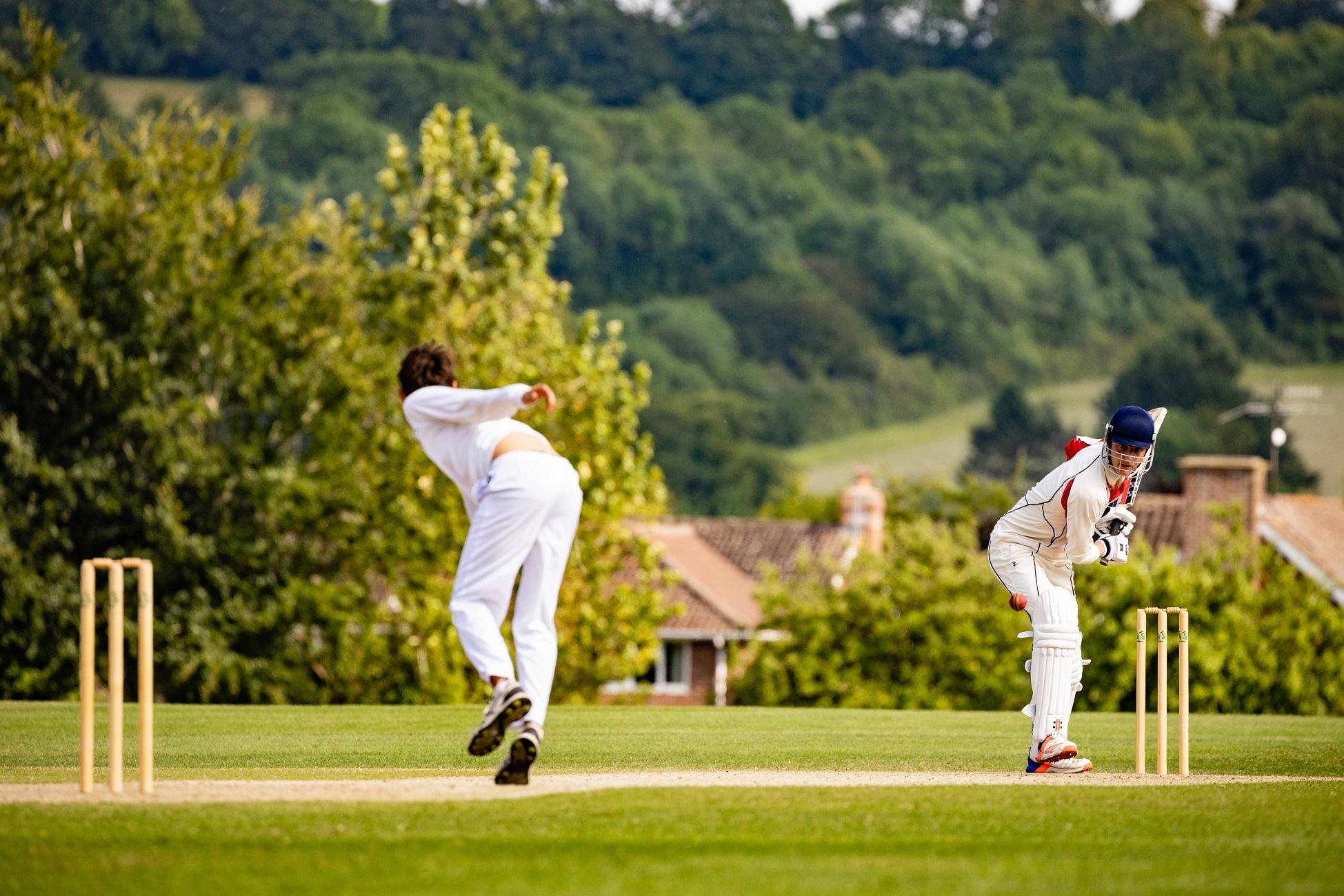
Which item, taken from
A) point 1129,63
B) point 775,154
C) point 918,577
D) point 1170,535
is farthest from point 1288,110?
point 918,577

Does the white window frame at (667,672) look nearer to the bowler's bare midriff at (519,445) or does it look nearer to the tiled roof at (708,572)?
the tiled roof at (708,572)

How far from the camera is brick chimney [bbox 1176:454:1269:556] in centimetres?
4928

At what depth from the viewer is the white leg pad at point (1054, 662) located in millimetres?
10734

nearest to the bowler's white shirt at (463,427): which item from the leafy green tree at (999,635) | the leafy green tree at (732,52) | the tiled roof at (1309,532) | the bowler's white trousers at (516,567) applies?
the bowler's white trousers at (516,567)

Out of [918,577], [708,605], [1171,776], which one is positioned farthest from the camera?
[708,605]

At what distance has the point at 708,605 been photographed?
53844 mm

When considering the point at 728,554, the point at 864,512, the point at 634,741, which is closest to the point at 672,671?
the point at 864,512

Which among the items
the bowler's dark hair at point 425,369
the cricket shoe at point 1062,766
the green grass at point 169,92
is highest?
the green grass at point 169,92

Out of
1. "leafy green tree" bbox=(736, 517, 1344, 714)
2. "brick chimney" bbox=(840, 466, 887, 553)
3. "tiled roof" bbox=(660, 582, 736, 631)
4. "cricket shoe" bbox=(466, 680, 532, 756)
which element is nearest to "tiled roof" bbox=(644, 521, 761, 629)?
"tiled roof" bbox=(660, 582, 736, 631)

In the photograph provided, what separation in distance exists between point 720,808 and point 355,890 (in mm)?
2190

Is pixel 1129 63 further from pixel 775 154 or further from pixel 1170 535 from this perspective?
pixel 1170 535

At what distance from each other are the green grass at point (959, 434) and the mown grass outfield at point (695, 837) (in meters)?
106

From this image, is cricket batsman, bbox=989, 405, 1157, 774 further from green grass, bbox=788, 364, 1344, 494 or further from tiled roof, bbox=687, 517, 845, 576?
green grass, bbox=788, 364, 1344, 494

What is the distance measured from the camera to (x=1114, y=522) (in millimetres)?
10633
